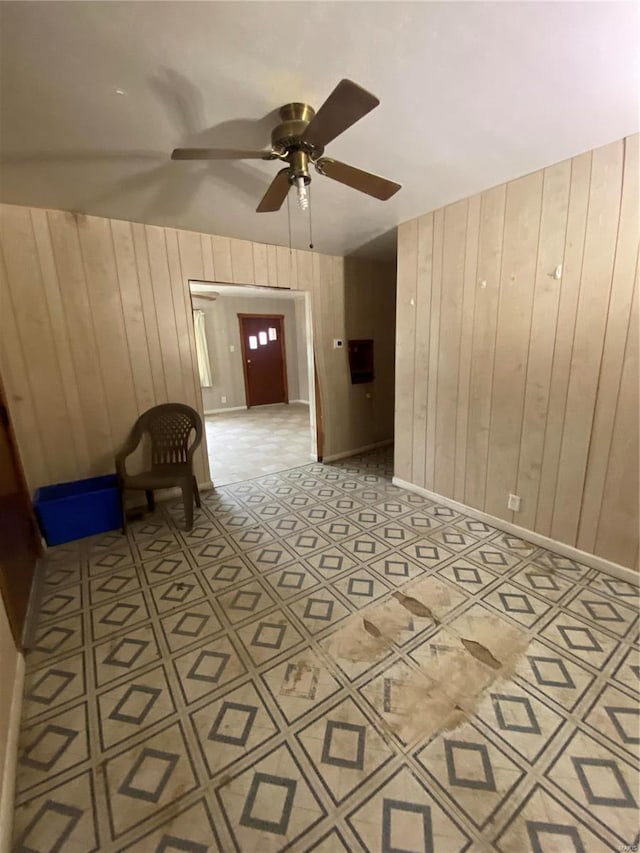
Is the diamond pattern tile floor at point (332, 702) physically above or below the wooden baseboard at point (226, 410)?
below

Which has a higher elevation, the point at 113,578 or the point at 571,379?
the point at 571,379

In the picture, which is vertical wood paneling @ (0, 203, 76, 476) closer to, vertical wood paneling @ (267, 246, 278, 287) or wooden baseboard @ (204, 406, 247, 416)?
vertical wood paneling @ (267, 246, 278, 287)

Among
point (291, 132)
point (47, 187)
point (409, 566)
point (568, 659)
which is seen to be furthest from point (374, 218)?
point (568, 659)

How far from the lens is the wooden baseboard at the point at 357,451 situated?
4273mm

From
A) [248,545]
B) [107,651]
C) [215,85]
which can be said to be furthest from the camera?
[248,545]

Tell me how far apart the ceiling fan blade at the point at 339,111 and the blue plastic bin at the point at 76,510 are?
2620 millimetres

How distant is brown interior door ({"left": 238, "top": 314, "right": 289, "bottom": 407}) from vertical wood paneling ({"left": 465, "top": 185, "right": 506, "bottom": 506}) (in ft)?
18.3

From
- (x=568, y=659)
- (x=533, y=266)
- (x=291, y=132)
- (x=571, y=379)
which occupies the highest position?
(x=291, y=132)

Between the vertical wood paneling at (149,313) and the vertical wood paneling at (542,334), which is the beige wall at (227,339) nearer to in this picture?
the vertical wood paneling at (149,313)

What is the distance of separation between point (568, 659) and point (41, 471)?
3.53 meters

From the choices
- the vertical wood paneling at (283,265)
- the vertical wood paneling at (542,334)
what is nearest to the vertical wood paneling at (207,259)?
the vertical wood paneling at (283,265)

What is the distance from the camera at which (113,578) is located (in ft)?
7.30

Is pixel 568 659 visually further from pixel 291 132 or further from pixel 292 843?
pixel 291 132

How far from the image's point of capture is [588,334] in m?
2.03
